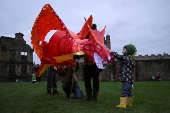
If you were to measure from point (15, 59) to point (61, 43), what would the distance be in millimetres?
24948

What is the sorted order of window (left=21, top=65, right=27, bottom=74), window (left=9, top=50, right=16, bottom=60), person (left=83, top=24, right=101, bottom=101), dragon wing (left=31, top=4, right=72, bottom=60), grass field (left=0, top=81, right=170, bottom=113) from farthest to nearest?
window (left=9, top=50, right=16, bottom=60)
window (left=21, top=65, right=27, bottom=74)
person (left=83, top=24, right=101, bottom=101)
dragon wing (left=31, top=4, right=72, bottom=60)
grass field (left=0, top=81, right=170, bottom=113)

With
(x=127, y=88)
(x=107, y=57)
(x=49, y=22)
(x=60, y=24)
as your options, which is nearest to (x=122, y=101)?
(x=127, y=88)

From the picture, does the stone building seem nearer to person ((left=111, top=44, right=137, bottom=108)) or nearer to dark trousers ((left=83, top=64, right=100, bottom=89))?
dark trousers ((left=83, top=64, right=100, bottom=89))

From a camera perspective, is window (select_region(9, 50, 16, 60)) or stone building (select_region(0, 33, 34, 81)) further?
window (select_region(9, 50, 16, 60))

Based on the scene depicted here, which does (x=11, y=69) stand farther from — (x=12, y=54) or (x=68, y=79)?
(x=68, y=79)

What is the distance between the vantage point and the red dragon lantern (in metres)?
3.94

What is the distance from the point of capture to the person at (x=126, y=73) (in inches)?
151

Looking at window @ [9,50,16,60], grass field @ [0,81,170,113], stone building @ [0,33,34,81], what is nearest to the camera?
grass field @ [0,81,170,113]

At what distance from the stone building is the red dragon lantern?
23346 millimetres

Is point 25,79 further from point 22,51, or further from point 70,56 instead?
point 70,56

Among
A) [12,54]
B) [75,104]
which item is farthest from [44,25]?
[12,54]

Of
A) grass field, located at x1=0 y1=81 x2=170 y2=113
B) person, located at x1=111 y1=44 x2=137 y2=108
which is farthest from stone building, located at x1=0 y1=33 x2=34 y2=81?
person, located at x1=111 y1=44 x2=137 y2=108

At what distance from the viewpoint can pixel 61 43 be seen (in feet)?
14.0

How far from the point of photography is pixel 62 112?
10.9 feet
